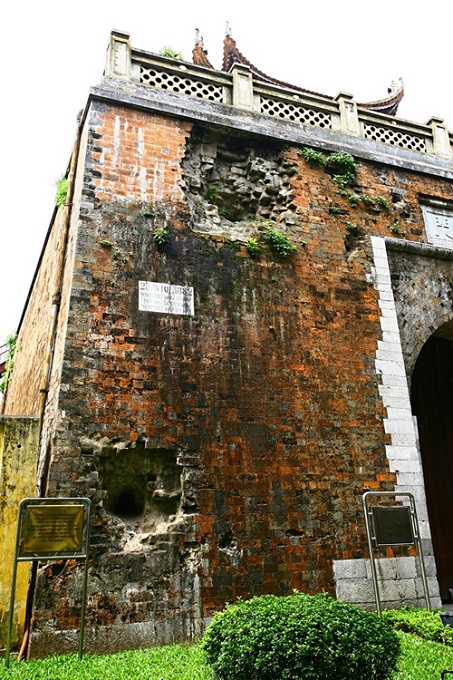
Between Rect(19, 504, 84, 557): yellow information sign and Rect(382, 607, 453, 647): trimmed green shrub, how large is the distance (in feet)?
12.4

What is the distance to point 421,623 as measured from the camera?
660 cm

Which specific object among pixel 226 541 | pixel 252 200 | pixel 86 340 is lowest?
pixel 226 541

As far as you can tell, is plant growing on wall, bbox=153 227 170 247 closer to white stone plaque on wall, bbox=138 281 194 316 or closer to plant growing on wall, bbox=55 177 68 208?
white stone plaque on wall, bbox=138 281 194 316

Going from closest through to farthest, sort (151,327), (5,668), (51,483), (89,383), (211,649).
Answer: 1. (211,649)
2. (5,668)
3. (51,483)
4. (89,383)
5. (151,327)

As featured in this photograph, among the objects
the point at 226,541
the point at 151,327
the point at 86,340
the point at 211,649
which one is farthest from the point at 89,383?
the point at 211,649

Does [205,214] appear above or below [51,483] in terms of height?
above

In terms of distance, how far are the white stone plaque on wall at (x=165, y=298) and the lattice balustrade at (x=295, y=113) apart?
12.7 ft

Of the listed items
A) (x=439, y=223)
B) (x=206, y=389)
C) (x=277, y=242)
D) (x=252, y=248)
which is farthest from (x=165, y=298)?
(x=439, y=223)

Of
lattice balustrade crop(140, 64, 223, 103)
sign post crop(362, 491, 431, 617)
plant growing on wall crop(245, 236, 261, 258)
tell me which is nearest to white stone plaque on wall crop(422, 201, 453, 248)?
plant growing on wall crop(245, 236, 261, 258)

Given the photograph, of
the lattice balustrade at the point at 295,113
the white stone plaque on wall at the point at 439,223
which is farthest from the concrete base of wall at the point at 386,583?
the lattice balustrade at the point at 295,113

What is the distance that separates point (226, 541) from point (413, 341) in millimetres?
4569

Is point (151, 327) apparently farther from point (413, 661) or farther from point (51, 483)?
Answer: point (413, 661)

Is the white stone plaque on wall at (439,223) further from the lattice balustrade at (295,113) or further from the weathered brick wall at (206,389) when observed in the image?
the lattice balustrade at (295,113)

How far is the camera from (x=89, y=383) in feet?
22.3
